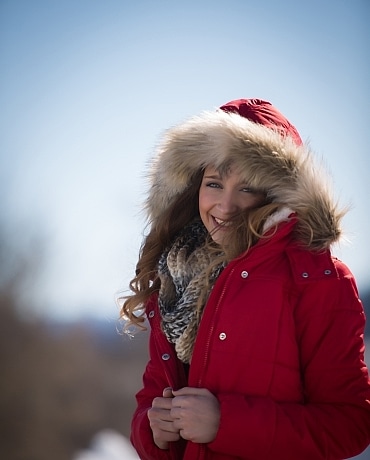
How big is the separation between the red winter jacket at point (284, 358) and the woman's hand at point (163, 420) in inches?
2.4

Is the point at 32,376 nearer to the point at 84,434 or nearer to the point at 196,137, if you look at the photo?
the point at 84,434

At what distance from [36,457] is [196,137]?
343 cm

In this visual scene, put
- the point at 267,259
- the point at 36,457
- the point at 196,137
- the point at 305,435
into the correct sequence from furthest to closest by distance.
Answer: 1. the point at 36,457
2. the point at 196,137
3. the point at 267,259
4. the point at 305,435

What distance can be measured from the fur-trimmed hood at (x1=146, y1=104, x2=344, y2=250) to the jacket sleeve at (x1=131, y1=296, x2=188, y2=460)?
435 mm

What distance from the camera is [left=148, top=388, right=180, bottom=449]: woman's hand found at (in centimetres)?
166

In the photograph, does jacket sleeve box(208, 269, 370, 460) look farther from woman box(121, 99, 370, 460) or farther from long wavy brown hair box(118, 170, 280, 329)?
long wavy brown hair box(118, 170, 280, 329)

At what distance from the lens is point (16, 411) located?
473 cm

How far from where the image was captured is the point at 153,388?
193 cm

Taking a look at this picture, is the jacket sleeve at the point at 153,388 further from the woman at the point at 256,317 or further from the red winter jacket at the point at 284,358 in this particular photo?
the red winter jacket at the point at 284,358

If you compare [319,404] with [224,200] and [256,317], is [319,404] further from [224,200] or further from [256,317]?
[224,200]

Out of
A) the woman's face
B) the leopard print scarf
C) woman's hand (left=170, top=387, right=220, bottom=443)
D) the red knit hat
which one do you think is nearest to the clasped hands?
woman's hand (left=170, top=387, right=220, bottom=443)

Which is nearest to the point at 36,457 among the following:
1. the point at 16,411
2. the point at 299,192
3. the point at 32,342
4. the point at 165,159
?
the point at 16,411

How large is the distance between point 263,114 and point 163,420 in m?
0.83

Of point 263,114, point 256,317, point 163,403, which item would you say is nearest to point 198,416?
point 163,403
